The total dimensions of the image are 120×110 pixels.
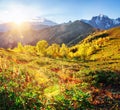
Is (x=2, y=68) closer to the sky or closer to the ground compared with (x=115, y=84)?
closer to the sky

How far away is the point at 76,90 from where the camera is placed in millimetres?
17312

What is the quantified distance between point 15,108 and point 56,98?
2.76 m

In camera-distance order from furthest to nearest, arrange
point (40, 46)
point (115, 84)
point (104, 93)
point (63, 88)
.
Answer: point (40, 46), point (115, 84), point (104, 93), point (63, 88)

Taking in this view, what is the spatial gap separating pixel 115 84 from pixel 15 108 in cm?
1239

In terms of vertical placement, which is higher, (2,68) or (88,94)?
(2,68)

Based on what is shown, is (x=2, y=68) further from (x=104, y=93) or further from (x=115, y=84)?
Result: (x=115, y=84)

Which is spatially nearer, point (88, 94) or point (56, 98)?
point (56, 98)

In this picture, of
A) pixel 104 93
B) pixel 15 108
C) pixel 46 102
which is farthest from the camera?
pixel 104 93

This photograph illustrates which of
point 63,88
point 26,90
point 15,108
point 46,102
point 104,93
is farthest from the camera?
point 104,93

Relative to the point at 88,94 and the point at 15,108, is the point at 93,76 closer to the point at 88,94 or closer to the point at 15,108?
the point at 88,94

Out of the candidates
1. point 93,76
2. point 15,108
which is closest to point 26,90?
point 15,108

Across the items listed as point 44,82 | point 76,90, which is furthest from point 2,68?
point 76,90

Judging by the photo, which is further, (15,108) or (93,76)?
(93,76)

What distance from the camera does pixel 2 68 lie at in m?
20.1
